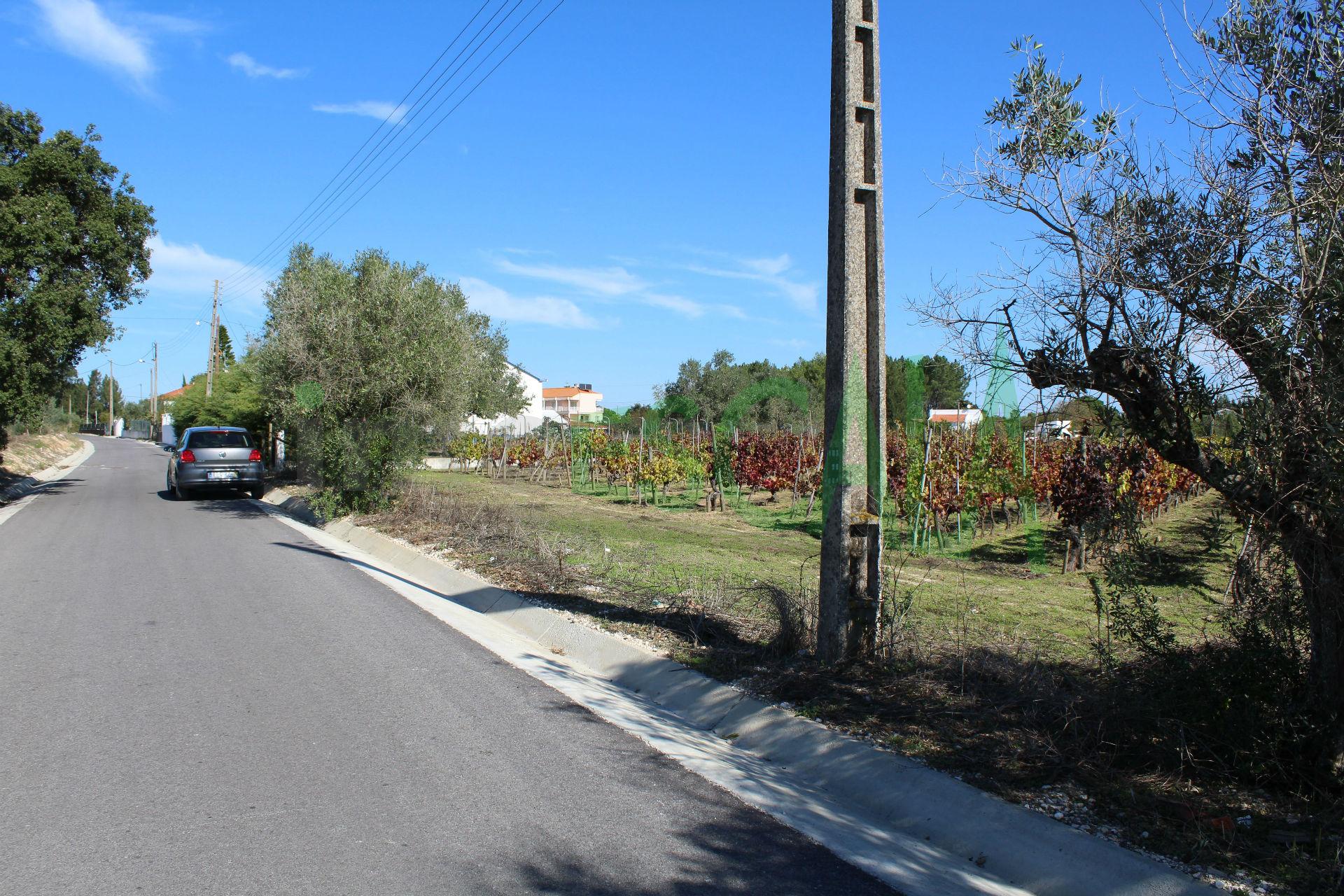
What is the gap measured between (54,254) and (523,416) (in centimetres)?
5989

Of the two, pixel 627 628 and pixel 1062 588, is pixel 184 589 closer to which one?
pixel 627 628

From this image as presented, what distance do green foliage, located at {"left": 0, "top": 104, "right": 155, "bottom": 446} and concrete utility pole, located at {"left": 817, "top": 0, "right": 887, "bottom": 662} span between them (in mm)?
19565

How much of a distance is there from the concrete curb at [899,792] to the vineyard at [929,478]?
192 cm

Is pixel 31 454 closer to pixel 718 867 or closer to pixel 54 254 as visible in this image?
pixel 54 254

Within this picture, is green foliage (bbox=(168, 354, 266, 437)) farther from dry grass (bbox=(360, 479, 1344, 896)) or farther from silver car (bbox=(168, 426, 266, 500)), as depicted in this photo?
dry grass (bbox=(360, 479, 1344, 896))

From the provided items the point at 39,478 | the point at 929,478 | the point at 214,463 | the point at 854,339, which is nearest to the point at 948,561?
the point at 929,478

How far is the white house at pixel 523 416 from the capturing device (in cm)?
5536

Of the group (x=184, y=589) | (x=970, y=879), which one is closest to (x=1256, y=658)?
(x=970, y=879)

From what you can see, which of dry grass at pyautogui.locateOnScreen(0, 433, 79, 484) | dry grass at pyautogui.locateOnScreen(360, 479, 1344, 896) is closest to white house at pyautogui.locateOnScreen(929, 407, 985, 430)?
dry grass at pyautogui.locateOnScreen(360, 479, 1344, 896)

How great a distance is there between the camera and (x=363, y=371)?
60.9 feet

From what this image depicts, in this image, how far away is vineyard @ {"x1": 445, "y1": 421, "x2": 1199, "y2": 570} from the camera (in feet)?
49.9

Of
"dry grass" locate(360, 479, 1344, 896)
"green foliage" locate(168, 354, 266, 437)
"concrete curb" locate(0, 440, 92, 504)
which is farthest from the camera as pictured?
"green foliage" locate(168, 354, 266, 437)

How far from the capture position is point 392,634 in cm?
851

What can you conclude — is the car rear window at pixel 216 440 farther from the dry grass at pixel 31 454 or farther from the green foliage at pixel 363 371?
the dry grass at pixel 31 454
